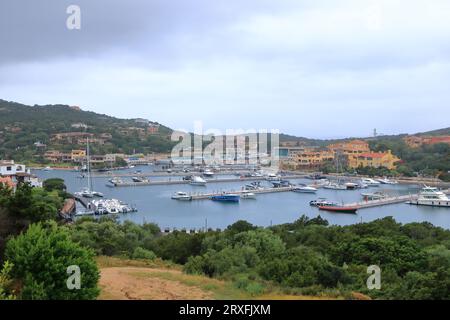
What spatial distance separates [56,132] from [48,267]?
39690 mm

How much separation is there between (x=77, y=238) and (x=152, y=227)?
140 inches

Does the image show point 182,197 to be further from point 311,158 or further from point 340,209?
point 311,158

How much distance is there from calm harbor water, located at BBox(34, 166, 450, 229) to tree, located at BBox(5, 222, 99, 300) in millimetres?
12707

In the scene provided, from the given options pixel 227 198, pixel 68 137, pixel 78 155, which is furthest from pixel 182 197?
pixel 68 137

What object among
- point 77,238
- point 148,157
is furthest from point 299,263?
point 148,157

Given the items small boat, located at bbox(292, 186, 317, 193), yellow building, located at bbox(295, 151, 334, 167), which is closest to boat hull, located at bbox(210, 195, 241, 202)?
small boat, located at bbox(292, 186, 317, 193)

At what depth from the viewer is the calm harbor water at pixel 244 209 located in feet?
57.0

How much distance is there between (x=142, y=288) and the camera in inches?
158

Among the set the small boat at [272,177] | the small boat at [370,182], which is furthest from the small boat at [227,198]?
the small boat at [370,182]

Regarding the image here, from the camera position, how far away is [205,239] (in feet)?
23.2

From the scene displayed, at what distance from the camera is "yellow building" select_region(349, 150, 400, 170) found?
33.1 meters

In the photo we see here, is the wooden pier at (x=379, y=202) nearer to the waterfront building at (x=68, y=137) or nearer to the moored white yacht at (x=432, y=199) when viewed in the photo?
the moored white yacht at (x=432, y=199)

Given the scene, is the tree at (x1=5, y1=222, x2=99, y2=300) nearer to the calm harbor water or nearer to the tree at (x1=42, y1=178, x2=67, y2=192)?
the calm harbor water
